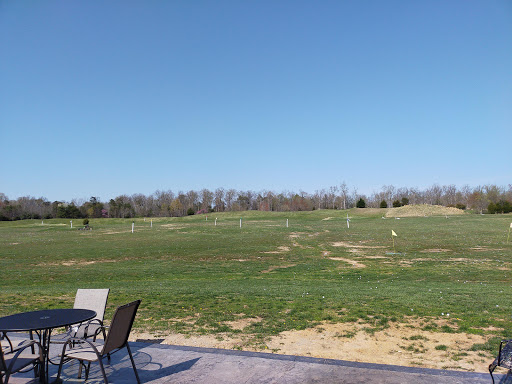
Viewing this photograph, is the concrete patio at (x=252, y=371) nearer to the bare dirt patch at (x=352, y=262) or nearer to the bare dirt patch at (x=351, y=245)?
the bare dirt patch at (x=352, y=262)

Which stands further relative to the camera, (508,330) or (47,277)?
(47,277)

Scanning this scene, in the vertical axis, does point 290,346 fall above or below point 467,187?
below

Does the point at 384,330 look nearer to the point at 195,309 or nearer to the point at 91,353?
the point at 195,309

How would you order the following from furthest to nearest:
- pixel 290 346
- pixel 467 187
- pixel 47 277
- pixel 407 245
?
pixel 467 187, pixel 407 245, pixel 47 277, pixel 290 346

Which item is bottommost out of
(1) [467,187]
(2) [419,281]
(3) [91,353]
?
(2) [419,281]

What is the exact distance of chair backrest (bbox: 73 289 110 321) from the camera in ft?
19.4

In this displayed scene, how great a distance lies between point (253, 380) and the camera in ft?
15.2

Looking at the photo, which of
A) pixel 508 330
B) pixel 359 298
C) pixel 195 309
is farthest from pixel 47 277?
pixel 508 330

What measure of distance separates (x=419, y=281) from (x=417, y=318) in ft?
24.9

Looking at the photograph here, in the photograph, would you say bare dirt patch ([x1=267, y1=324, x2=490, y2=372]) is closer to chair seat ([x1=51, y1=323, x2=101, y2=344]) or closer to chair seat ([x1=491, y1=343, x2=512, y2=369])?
chair seat ([x1=491, y1=343, x2=512, y2=369])

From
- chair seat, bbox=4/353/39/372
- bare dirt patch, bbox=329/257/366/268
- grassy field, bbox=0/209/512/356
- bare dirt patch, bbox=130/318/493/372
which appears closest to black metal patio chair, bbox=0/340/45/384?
chair seat, bbox=4/353/39/372

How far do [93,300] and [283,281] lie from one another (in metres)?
9.88

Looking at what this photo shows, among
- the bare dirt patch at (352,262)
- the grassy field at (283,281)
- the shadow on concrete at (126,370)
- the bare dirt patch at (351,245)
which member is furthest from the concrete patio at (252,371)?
the bare dirt patch at (351,245)

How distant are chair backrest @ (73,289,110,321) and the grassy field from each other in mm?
1571
